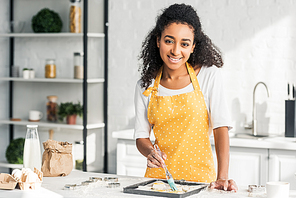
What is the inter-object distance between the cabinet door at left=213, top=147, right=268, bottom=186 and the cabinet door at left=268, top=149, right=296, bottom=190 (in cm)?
5

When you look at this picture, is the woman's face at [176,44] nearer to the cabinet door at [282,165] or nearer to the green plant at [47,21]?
the cabinet door at [282,165]

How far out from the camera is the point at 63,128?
4.18 meters

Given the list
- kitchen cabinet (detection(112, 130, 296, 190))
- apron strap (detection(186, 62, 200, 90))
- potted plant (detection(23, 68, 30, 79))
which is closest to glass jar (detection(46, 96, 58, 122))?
potted plant (detection(23, 68, 30, 79))

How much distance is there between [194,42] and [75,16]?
7.04 feet

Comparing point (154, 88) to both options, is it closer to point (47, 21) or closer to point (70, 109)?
point (70, 109)

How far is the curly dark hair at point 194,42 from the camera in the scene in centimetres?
191

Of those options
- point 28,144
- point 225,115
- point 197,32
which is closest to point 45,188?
point 28,144

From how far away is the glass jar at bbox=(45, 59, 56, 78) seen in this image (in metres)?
4.02

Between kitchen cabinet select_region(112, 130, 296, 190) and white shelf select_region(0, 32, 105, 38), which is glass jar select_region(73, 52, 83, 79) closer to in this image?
white shelf select_region(0, 32, 105, 38)

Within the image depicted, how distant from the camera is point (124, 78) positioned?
386 cm

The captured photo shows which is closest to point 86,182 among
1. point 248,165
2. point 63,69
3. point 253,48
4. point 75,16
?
point 248,165

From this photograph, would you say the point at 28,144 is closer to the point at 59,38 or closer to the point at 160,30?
the point at 160,30

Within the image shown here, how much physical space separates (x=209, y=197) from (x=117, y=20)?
2.65 meters

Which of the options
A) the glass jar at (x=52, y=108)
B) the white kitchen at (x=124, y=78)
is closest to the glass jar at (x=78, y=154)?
the white kitchen at (x=124, y=78)
